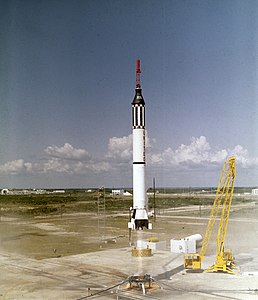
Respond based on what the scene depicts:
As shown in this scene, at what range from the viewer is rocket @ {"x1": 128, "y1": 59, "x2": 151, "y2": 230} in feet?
129

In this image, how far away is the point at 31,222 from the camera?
69000mm

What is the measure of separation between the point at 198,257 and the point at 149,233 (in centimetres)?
2194

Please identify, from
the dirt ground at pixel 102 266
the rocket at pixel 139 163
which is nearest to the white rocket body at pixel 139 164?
the rocket at pixel 139 163

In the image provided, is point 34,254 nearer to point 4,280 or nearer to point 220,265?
point 4,280

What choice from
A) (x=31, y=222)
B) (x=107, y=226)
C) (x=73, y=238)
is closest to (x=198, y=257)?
(x=73, y=238)

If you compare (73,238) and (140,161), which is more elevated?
(140,161)

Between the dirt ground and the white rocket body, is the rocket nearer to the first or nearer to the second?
the white rocket body

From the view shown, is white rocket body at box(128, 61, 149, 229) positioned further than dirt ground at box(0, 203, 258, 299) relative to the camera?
Yes

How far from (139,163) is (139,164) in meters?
0.10

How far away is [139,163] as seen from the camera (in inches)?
1570

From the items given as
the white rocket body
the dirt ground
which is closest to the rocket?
the white rocket body

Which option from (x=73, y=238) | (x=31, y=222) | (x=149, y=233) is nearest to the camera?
(x=73, y=238)

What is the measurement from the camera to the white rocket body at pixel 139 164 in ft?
129

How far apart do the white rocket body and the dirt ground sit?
3.43 metres
